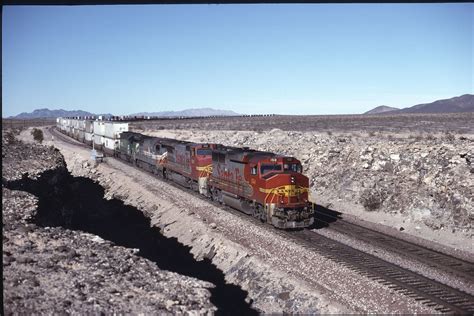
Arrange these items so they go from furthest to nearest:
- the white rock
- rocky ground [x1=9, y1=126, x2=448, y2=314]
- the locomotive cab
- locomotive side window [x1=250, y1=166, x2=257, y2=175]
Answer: the white rock < locomotive side window [x1=250, y1=166, x2=257, y2=175] < the locomotive cab < rocky ground [x1=9, y1=126, x2=448, y2=314]

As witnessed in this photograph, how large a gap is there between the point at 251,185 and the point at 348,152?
46.9ft

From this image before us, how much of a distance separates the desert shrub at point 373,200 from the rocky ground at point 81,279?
15.8 metres

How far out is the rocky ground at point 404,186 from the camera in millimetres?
23812

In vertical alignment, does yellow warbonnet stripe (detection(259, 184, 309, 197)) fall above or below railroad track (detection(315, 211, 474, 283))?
above

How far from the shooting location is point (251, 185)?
2408 centimetres

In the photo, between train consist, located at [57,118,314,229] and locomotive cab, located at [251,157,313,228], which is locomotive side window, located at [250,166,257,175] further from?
locomotive cab, located at [251,157,313,228]

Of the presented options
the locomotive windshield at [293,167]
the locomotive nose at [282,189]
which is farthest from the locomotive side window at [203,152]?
the locomotive nose at [282,189]

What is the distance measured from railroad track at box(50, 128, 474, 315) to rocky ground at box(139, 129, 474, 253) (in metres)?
2.99

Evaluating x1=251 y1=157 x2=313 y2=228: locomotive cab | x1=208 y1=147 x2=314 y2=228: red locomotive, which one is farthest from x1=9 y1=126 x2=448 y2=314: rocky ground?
x1=251 y1=157 x2=313 y2=228: locomotive cab

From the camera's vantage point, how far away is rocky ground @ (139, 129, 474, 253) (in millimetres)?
23812

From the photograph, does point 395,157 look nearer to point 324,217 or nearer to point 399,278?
point 324,217

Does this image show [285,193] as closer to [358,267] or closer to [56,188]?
[358,267]

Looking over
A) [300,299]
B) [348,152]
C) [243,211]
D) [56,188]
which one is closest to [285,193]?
[243,211]

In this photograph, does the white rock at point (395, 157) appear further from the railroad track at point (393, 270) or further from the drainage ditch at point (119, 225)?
the drainage ditch at point (119, 225)
